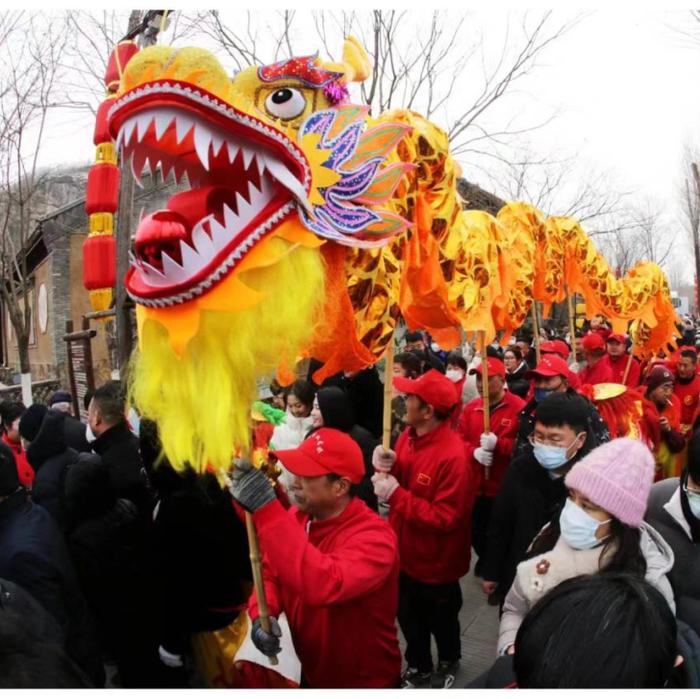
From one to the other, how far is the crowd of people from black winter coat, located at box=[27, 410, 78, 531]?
0.01 m

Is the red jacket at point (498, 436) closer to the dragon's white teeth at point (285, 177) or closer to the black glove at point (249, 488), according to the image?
the black glove at point (249, 488)

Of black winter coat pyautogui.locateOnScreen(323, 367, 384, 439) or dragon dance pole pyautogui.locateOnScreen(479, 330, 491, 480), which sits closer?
dragon dance pole pyautogui.locateOnScreen(479, 330, 491, 480)

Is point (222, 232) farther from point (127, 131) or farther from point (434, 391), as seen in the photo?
point (434, 391)

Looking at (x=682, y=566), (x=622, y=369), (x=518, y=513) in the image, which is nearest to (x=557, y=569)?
(x=682, y=566)

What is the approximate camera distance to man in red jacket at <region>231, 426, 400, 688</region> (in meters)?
1.87

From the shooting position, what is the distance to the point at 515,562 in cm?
292

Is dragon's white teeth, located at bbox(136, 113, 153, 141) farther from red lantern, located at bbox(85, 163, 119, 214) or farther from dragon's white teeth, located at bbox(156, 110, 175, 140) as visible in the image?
→ red lantern, located at bbox(85, 163, 119, 214)

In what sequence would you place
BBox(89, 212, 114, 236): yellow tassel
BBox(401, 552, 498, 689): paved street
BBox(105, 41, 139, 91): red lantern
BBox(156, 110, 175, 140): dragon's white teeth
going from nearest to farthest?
BBox(156, 110, 175, 140): dragon's white teeth
BBox(401, 552, 498, 689): paved street
BBox(105, 41, 139, 91): red lantern
BBox(89, 212, 114, 236): yellow tassel

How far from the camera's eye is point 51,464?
318 centimetres

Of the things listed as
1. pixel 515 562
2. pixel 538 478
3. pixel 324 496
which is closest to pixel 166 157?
pixel 324 496

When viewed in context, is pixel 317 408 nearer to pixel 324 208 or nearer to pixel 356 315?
pixel 356 315

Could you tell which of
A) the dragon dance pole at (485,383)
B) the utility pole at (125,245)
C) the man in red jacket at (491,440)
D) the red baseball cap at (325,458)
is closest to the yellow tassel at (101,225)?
the utility pole at (125,245)

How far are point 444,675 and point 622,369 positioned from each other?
412cm

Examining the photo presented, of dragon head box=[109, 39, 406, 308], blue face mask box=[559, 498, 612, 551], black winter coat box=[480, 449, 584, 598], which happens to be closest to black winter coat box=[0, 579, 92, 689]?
dragon head box=[109, 39, 406, 308]
